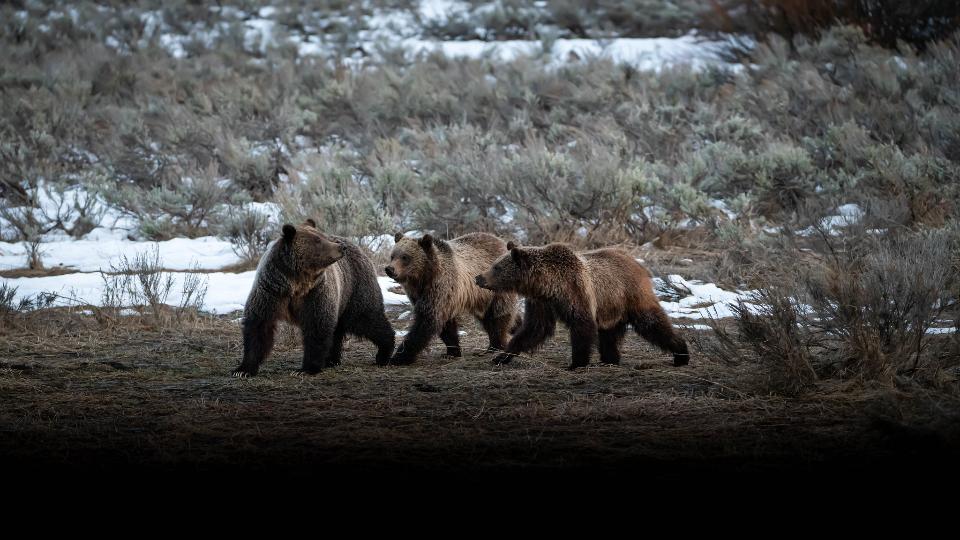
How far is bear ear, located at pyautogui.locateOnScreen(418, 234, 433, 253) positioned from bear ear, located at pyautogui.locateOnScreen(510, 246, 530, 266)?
0.81 meters

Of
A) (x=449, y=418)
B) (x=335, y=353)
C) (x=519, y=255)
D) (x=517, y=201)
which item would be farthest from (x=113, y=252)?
(x=449, y=418)

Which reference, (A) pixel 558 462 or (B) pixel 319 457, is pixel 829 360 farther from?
(B) pixel 319 457

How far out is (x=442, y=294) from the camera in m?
8.80

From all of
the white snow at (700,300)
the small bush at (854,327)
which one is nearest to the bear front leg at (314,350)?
the small bush at (854,327)

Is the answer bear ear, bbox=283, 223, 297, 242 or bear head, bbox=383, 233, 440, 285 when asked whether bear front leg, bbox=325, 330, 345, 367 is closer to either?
bear head, bbox=383, 233, 440, 285

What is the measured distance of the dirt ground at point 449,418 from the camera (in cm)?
505

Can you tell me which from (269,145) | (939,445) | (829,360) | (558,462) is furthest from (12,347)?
(269,145)

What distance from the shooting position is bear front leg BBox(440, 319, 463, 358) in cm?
909

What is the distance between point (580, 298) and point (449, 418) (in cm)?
218

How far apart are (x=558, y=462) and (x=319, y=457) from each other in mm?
1168

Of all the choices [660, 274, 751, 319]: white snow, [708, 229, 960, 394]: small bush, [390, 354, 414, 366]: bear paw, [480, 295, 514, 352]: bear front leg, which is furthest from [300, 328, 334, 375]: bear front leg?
[660, 274, 751, 319]: white snow

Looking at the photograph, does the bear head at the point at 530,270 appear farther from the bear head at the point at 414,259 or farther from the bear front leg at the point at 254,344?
the bear front leg at the point at 254,344

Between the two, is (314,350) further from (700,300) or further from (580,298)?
(700,300)

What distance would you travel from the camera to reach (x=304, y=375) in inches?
310
